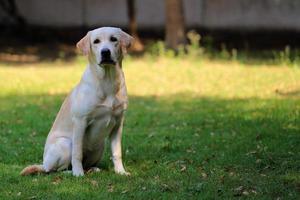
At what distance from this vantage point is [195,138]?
29.6ft

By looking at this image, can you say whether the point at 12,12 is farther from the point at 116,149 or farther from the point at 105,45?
the point at 105,45

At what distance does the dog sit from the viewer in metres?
6.78

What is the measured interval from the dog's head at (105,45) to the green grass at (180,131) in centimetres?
116

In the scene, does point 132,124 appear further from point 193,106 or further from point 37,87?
point 37,87

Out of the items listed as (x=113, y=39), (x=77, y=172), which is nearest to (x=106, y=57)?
(x=113, y=39)

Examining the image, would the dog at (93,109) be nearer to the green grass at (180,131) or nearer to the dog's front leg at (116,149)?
the dog's front leg at (116,149)

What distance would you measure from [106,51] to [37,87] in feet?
24.1

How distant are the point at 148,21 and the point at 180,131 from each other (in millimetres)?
16775

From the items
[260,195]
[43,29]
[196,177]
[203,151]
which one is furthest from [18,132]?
[43,29]

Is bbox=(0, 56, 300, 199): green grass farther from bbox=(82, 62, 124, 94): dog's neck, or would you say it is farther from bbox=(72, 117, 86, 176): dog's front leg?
bbox=(82, 62, 124, 94): dog's neck

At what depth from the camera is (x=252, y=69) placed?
15664 mm

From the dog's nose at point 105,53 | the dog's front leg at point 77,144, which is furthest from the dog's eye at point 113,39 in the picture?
the dog's front leg at point 77,144

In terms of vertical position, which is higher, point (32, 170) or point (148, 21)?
point (32, 170)

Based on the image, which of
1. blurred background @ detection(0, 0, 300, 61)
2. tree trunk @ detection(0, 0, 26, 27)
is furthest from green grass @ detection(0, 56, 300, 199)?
tree trunk @ detection(0, 0, 26, 27)
